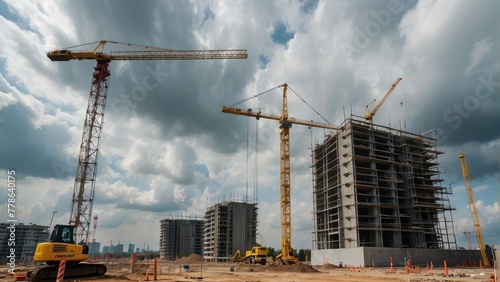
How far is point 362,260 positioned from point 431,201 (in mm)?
28969

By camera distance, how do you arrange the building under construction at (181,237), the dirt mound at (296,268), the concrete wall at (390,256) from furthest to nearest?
the building under construction at (181,237) → the concrete wall at (390,256) → the dirt mound at (296,268)

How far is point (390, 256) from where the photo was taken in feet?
182

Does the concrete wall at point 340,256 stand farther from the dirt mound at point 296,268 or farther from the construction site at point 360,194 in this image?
the dirt mound at point 296,268

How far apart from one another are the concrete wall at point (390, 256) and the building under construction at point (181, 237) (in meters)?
106

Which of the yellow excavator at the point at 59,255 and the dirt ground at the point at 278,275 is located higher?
the yellow excavator at the point at 59,255

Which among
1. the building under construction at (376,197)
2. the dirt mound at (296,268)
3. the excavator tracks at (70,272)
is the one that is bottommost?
the dirt mound at (296,268)

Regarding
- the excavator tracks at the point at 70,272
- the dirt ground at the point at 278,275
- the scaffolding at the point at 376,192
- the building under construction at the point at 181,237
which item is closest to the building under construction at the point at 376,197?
the scaffolding at the point at 376,192

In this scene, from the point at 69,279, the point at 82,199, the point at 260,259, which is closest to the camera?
the point at 69,279

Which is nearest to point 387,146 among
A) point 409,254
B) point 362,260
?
point 409,254

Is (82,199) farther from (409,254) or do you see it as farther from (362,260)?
(409,254)

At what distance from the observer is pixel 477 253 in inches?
2498

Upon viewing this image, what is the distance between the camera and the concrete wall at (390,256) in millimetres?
53875

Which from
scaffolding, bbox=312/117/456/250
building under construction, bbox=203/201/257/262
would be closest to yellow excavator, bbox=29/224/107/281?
scaffolding, bbox=312/117/456/250

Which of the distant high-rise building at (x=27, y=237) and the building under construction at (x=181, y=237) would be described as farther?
the building under construction at (x=181, y=237)
